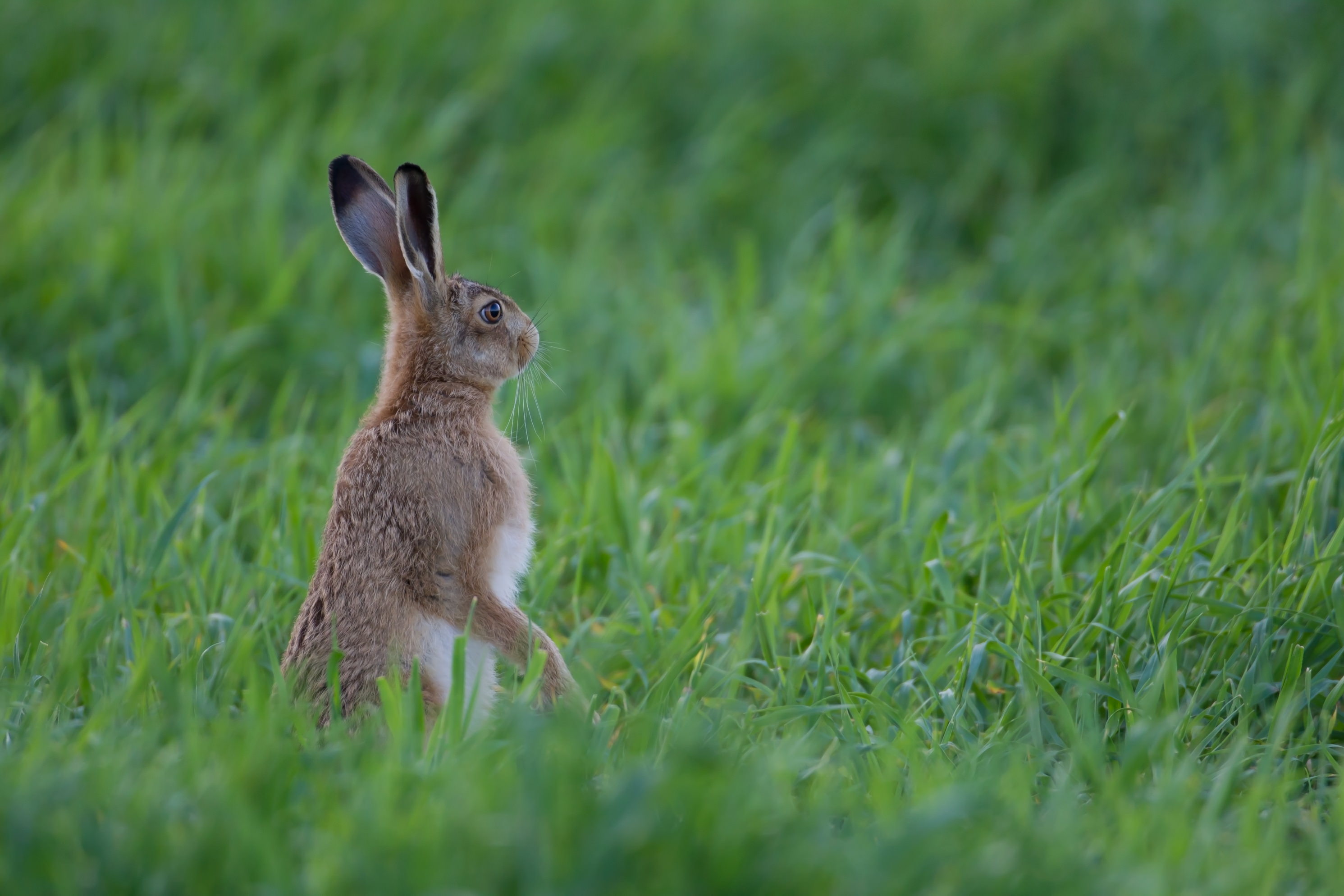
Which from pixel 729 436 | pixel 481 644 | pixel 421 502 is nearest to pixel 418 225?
pixel 421 502

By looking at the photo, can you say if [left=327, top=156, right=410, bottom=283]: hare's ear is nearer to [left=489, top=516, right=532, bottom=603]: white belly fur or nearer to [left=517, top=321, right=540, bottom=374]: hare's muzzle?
[left=517, top=321, right=540, bottom=374]: hare's muzzle

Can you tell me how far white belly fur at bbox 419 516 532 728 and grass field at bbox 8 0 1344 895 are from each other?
0.17 m

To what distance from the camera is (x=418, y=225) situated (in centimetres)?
357

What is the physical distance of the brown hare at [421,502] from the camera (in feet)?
10.7

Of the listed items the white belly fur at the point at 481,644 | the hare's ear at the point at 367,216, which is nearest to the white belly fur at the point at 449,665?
the white belly fur at the point at 481,644

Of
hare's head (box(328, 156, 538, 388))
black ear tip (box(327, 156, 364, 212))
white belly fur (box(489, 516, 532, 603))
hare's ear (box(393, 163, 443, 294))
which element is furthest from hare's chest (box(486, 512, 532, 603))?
black ear tip (box(327, 156, 364, 212))

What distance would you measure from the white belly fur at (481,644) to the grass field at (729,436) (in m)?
0.17

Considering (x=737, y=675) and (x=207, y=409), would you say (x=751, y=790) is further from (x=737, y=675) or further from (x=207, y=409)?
(x=207, y=409)

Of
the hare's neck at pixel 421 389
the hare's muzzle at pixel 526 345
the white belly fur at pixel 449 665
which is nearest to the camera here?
the white belly fur at pixel 449 665

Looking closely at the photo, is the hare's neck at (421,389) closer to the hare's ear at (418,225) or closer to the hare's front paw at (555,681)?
the hare's ear at (418,225)

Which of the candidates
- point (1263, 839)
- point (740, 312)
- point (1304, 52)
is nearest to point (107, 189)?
point (740, 312)

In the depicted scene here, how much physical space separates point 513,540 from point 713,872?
4.46 ft

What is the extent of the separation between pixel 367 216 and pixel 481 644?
4.22 feet

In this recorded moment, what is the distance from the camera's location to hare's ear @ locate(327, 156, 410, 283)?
368 centimetres
